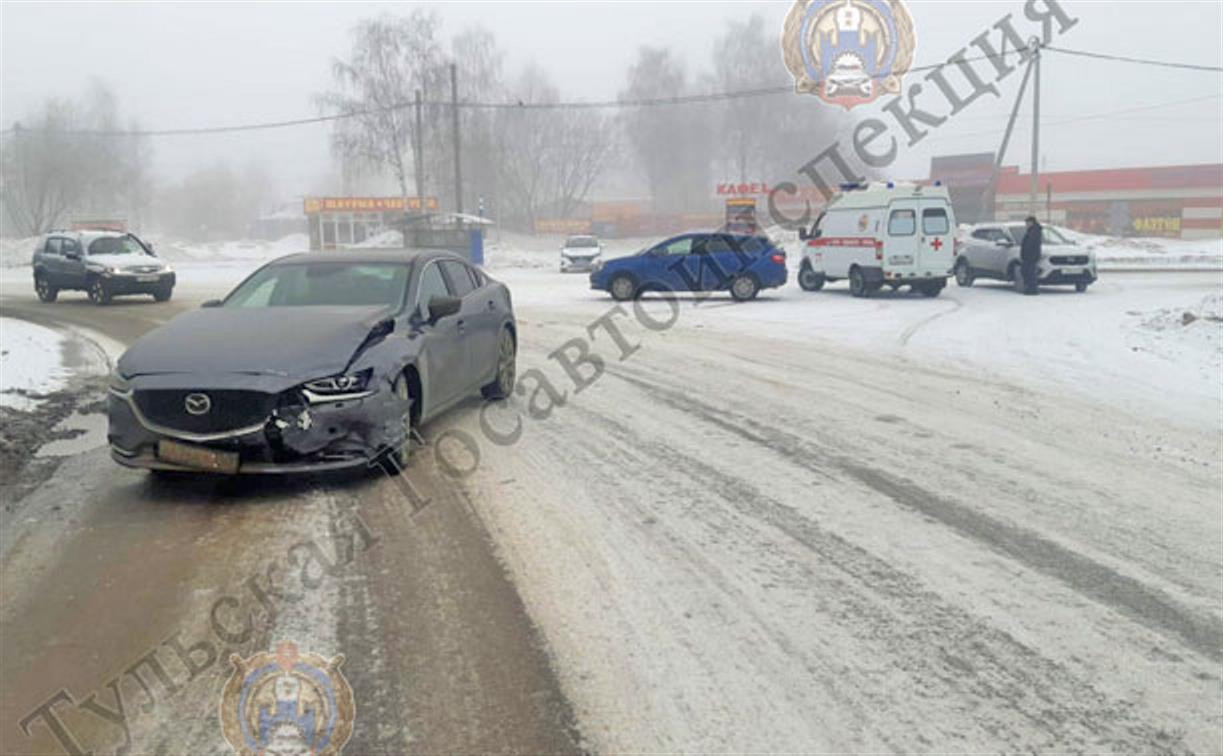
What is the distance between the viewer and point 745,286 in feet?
67.9

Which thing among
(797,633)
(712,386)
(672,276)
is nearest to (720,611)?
(797,633)

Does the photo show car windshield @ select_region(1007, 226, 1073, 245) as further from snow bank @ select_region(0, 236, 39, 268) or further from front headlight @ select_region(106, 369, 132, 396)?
snow bank @ select_region(0, 236, 39, 268)

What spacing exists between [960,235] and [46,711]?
24190mm

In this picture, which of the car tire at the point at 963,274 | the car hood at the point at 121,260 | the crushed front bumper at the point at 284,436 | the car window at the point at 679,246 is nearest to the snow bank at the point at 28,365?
the crushed front bumper at the point at 284,436

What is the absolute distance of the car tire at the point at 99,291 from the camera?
2105 cm

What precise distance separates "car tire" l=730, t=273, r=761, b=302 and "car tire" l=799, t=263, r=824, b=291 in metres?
2.64

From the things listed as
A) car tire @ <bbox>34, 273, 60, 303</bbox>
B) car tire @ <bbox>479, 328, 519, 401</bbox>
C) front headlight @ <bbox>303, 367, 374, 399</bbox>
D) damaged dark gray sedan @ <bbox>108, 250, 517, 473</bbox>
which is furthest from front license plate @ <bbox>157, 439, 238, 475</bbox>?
car tire @ <bbox>34, 273, 60, 303</bbox>

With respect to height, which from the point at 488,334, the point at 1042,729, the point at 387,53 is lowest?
the point at 1042,729

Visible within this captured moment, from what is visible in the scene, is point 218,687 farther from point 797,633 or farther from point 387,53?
point 387,53

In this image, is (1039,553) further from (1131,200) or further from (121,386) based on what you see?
(1131,200)

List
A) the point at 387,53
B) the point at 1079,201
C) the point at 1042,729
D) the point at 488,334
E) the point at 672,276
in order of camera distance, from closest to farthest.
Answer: the point at 1042,729 < the point at 488,334 < the point at 672,276 < the point at 387,53 < the point at 1079,201

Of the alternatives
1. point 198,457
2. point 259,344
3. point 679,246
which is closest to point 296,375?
point 259,344

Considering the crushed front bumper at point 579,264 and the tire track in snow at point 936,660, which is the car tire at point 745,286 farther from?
the crushed front bumper at point 579,264

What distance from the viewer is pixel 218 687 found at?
371cm
